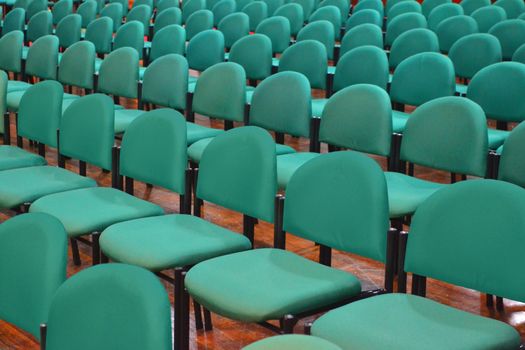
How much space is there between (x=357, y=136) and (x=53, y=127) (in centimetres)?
158

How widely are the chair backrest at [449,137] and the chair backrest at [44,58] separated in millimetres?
3123

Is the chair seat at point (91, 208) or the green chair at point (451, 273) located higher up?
the green chair at point (451, 273)

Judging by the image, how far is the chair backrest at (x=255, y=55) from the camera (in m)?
6.02

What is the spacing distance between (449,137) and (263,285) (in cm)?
142

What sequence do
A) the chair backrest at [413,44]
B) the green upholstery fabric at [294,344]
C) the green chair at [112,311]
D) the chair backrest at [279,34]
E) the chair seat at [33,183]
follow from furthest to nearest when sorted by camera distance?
1. the chair backrest at [279,34]
2. the chair backrest at [413,44]
3. the chair seat at [33,183]
4. the green chair at [112,311]
5. the green upholstery fabric at [294,344]

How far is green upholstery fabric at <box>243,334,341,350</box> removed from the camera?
5.53ft

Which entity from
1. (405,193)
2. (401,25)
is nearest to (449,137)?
(405,193)

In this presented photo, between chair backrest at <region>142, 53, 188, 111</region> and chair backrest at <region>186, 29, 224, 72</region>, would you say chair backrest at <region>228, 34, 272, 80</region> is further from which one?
chair backrest at <region>142, 53, 188, 111</region>

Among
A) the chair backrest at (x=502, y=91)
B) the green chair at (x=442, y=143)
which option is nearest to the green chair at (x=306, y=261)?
the green chair at (x=442, y=143)

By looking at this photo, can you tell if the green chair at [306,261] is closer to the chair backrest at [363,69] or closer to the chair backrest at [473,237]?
the chair backrest at [473,237]

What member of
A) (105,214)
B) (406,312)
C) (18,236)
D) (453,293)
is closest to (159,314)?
(18,236)

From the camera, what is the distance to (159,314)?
1.96 m

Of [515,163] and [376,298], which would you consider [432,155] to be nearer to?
[515,163]

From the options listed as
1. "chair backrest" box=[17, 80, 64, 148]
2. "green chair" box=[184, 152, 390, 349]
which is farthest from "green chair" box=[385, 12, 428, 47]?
"green chair" box=[184, 152, 390, 349]
